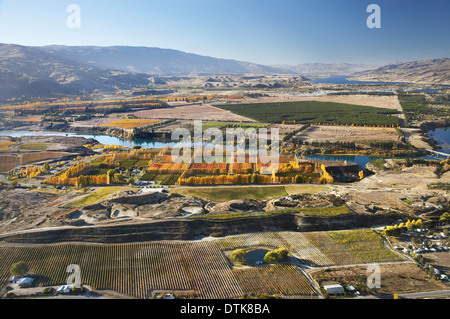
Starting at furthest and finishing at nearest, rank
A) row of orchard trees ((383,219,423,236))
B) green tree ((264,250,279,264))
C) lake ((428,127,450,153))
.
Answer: lake ((428,127,450,153)) → row of orchard trees ((383,219,423,236)) → green tree ((264,250,279,264))

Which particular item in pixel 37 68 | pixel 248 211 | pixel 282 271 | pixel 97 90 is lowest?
pixel 282 271

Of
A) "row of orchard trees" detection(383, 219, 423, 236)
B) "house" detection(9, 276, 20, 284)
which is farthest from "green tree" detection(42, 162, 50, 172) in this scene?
"row of orchard trees" detection(383, 219, 423, 236)

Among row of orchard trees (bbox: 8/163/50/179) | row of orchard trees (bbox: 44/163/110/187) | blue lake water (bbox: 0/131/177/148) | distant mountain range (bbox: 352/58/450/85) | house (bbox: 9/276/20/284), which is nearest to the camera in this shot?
house (bbox: 9/276/20/284)

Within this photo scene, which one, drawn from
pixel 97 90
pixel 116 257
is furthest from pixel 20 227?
pixel 97 90

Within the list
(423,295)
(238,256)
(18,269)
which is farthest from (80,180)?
(423,295)

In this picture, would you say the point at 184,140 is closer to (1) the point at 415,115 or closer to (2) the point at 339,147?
(2) the point at 339,147

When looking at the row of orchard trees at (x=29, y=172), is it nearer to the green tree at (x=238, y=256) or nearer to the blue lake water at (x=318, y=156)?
the blue lake water at (x=318, y=156)

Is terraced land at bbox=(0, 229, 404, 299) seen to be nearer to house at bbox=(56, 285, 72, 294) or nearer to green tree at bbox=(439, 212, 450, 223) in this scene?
house at bbox=(56, 285, 72, 294)

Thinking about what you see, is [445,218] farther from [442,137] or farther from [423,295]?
[442,137]

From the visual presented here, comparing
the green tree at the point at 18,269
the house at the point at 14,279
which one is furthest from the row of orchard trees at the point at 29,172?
the house at the point at 14,279

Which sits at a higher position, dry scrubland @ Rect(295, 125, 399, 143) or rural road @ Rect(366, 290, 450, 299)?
dry scrubland @ Rect(295, 125, 399, 143)

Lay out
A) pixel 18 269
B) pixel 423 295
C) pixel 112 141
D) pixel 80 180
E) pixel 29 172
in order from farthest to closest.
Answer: pixel 112 141
pixel 29 172
pixel 80 180
pixel 18 269
pixel 423 295
